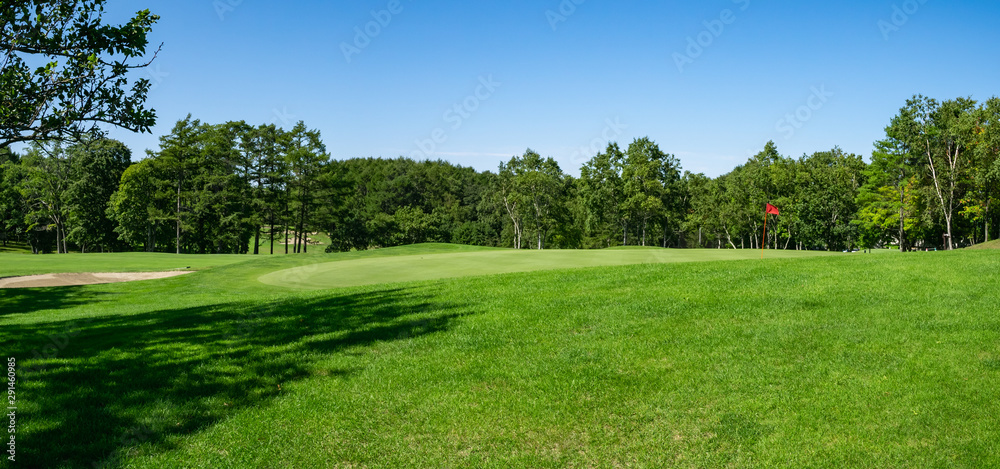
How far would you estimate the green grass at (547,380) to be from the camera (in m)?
5.34


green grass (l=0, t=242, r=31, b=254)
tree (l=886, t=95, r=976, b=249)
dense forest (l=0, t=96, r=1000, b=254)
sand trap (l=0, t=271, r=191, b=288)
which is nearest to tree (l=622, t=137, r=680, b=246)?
dense forest (l=0, t=96, r=1000, b=254)

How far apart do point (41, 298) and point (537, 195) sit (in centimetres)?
5635

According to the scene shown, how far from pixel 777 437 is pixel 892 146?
203 feet

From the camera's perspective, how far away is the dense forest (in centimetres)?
5109

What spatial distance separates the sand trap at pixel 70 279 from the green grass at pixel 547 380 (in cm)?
1227

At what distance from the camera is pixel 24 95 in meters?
9.72

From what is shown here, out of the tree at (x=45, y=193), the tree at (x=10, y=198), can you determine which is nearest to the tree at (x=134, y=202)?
the tree at (x=45, y=193)

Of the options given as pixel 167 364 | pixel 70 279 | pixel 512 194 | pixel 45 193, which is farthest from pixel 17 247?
pixel 167 364

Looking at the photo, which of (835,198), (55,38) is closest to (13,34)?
(55,38)

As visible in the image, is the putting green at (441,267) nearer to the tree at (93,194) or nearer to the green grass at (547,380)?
the green grass at (547,380)

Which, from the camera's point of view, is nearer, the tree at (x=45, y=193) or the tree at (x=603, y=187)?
the tree at (x=45, y=193)

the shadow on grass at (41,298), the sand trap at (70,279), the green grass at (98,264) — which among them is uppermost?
the green grass at (98,264)

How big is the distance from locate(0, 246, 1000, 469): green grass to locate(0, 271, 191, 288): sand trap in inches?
483

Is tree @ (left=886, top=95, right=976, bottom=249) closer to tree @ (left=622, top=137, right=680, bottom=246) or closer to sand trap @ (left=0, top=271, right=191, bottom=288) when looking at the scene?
tree @ (left=622, top=137, right=680, bottom=246)
